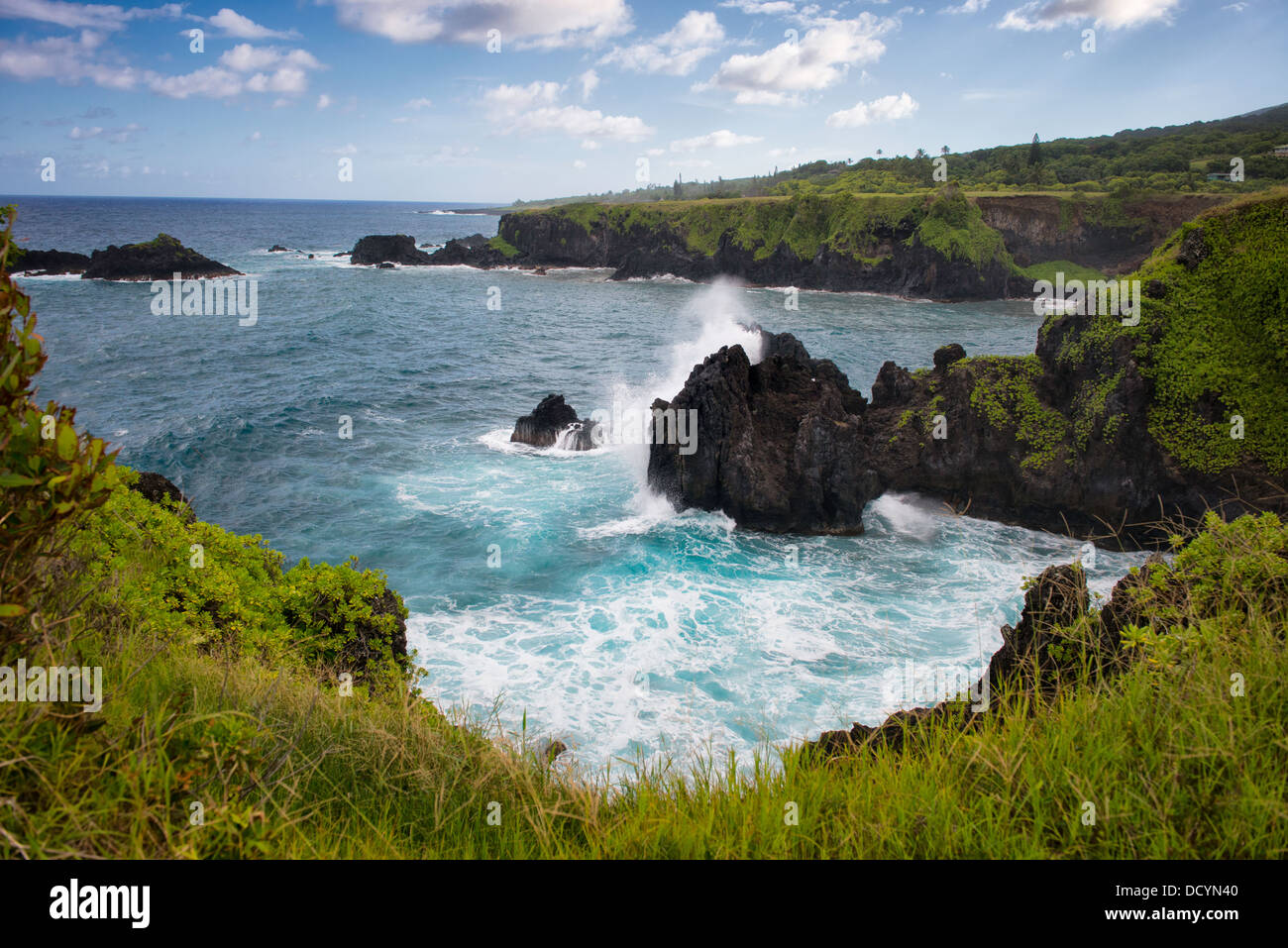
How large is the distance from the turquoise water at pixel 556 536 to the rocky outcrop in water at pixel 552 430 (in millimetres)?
859

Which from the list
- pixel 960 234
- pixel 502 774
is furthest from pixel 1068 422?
pixel 960 234

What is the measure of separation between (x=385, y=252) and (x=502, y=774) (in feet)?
399

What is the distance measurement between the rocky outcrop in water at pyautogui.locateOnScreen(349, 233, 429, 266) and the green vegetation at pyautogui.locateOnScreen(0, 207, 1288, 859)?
117540 mm

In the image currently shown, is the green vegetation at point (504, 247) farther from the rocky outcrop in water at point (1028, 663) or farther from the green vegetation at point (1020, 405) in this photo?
the rocky outcrop in water at point (1028, 663)

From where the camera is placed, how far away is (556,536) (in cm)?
2295

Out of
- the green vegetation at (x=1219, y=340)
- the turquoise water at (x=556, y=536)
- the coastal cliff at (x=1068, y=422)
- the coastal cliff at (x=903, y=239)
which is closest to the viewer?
the turquoise water at (x=556, y=536)

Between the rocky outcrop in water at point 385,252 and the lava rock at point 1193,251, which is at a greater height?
the rocky outcrop in water at point 385,252

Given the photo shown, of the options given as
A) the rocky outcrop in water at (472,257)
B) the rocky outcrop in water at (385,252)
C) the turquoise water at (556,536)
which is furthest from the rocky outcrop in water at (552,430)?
the rocky outcrop in water at (472,257)

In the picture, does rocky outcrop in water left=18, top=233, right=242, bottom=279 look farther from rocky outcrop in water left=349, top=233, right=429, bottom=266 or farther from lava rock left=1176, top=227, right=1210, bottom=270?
lava rock left=1176, top=227, right=1210, bottom=270

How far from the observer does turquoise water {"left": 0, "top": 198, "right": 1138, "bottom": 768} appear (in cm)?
1495

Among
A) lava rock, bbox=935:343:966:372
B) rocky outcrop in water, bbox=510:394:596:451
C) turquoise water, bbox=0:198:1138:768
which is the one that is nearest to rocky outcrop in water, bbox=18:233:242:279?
turquoise water, bbox=0:198:1138:768

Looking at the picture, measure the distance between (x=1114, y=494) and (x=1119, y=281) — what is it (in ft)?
26.1

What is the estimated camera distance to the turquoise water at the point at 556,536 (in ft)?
49.1
